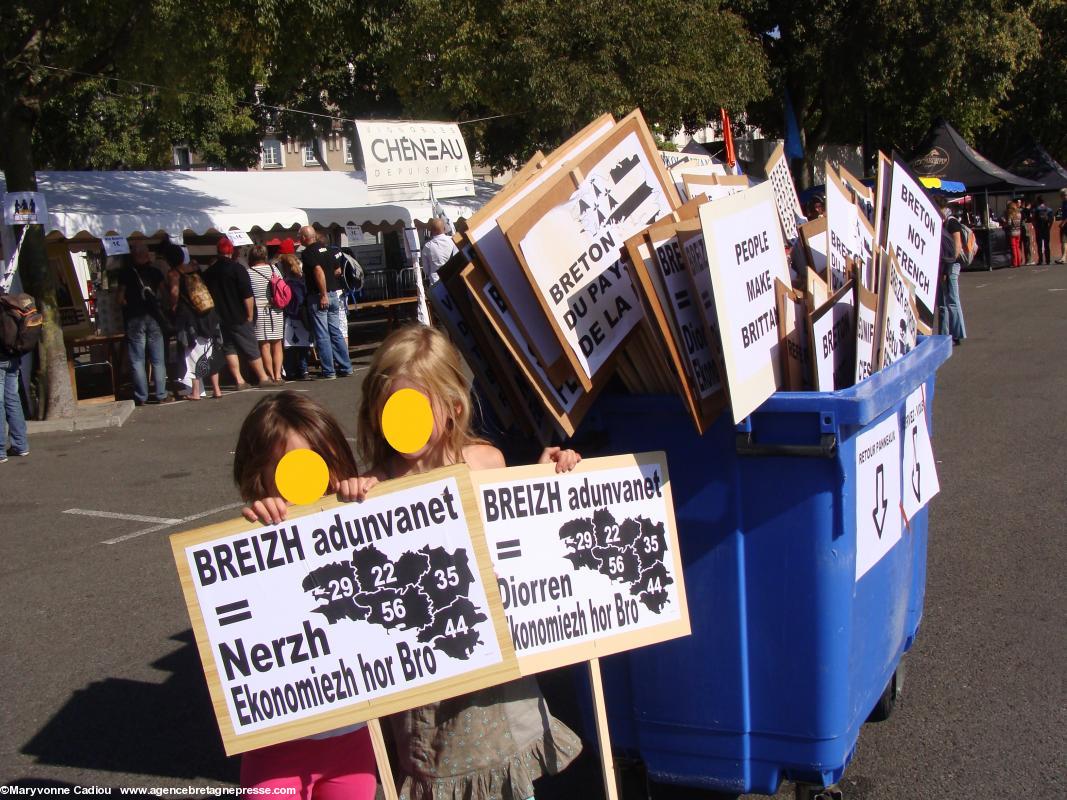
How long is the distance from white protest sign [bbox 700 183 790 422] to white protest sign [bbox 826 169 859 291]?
44 centimetres

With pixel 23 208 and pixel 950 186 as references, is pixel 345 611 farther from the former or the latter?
pixel 950 186

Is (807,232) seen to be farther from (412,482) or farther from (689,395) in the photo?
(412,482)

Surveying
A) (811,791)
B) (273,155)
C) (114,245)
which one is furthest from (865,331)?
(273,155)

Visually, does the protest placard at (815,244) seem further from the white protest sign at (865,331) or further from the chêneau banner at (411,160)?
the chêneau banner at (411,160)

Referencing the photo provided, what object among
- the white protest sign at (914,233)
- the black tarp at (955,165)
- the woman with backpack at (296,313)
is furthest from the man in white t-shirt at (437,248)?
the black tarp at (955,165)

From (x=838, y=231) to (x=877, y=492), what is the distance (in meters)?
0.91

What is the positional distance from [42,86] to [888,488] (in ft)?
37.3

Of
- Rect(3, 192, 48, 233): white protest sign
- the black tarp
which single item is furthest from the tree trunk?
the black tarp

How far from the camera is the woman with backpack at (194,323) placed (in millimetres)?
12992

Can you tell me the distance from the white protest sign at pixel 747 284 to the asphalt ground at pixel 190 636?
147cm

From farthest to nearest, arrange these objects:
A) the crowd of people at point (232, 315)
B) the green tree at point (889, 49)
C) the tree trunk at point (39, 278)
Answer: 1. the green tree at point (889, 49)
2. the crowd of people at point (232, 315)
3. the tree trunk at point (39, 278)

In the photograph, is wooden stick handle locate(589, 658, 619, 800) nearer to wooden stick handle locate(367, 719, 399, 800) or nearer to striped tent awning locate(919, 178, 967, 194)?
wooden stick handle locate(367, 719, 399, 800)

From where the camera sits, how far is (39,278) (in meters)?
11.5

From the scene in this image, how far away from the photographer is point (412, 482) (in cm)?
247
